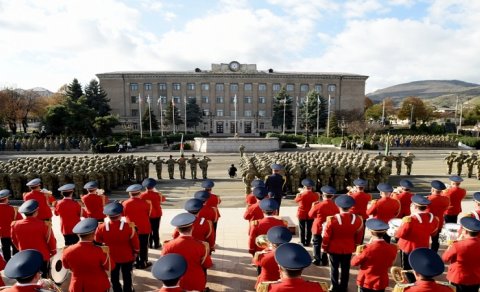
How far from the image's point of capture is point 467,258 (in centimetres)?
493

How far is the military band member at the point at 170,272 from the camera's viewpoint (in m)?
3.28

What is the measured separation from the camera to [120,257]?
563 centimetres

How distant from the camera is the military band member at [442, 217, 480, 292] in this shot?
16.1 ft

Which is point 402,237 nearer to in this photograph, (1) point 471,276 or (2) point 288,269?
(1) point 471,276

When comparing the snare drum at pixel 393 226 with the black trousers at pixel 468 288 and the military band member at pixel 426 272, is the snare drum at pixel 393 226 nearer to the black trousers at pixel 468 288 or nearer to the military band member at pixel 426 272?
the black trousers at pixel 468 288

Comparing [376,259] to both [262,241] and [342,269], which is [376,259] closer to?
[342,269]

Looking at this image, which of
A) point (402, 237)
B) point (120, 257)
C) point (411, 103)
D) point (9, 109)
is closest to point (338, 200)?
point (402, 237)

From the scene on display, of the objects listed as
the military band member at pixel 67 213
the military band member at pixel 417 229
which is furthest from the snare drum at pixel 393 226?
the military band member at pixel 67 213

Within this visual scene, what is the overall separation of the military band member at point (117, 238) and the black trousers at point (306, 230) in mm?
4464

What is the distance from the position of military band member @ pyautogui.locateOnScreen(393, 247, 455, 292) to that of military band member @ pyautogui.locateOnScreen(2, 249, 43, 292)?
3936mm

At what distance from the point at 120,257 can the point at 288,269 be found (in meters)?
3.41

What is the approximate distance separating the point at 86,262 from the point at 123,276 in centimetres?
152

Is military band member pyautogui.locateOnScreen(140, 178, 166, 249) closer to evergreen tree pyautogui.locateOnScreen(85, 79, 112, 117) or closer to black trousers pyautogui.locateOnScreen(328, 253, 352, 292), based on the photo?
black trousers pyautogui.locateOnScreen(328, 253, 352, 292)

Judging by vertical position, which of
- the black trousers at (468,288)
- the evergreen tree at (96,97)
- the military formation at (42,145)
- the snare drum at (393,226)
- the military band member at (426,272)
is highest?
the evergreen tree at (96,97)
